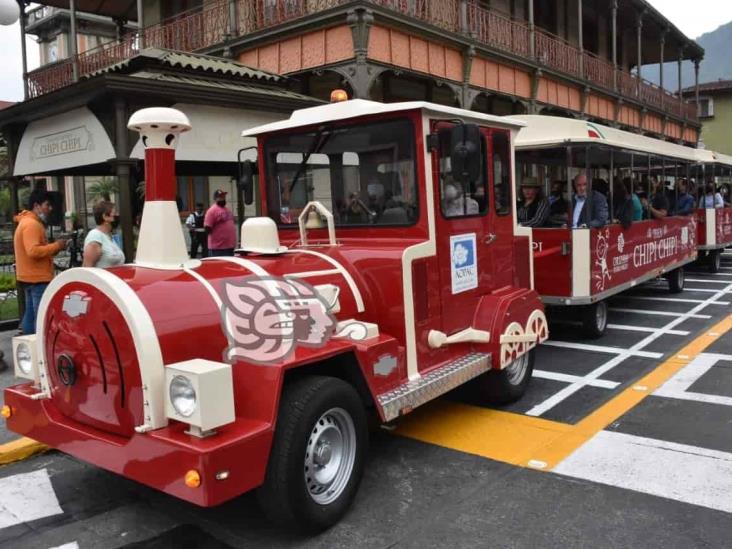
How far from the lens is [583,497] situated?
3.85 meters

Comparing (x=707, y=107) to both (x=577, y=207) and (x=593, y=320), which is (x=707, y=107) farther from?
(x=593, y=320)

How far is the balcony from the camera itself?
482 inches

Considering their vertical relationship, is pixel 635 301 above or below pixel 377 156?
below

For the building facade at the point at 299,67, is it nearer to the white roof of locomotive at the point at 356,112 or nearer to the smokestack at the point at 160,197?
A: the white roof of locomotive at the point at 356,112

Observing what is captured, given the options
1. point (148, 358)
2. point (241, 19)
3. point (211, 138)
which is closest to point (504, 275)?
point (148, 358)

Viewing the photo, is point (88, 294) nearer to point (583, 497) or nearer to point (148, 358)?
point (148, 358)

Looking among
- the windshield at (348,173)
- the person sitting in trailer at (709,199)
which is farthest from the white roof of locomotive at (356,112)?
the person sitting in trailer at (709,199)

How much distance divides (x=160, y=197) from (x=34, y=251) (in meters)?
3.86

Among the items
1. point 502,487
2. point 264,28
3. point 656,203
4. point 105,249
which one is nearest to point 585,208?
point 656,203

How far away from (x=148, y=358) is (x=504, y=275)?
10.9 feet

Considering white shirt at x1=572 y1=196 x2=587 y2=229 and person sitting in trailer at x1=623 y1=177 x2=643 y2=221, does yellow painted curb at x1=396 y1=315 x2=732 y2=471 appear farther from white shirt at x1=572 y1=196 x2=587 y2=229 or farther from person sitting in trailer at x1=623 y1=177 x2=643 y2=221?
person sitting in trailer at x1=623 y1=177 x2=643 y2=221

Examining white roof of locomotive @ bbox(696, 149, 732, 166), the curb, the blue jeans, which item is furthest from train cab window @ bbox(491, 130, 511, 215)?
white roof of locomotive @ bbox(696, 149, 732, 166)

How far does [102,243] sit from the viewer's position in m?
5.96

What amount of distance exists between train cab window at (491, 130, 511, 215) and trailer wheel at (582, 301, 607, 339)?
10.2ft
